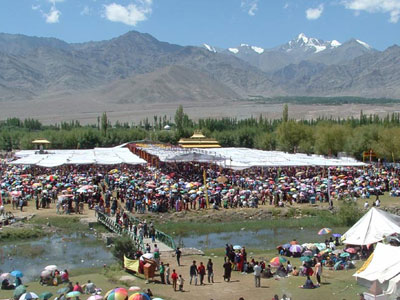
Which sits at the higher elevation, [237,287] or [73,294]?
[73,294]

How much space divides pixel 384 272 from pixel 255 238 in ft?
46.0

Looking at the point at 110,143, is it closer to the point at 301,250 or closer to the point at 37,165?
the point at 37,165

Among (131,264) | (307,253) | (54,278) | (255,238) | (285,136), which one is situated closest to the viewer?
(54,278)

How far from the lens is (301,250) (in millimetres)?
25672

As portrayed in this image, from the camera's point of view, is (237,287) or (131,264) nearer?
(237,287)

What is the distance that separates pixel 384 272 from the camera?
18.7 m

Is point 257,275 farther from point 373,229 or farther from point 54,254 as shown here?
point 54,254

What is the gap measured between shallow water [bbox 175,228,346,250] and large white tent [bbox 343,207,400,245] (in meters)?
5.36

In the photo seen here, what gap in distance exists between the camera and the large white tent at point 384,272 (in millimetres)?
17953

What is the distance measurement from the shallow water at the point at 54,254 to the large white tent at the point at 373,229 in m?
11.1

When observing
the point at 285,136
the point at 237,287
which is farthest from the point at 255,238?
the point at 285,136

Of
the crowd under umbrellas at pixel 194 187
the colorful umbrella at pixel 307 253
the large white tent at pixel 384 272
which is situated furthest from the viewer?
the crowd under umbrellas at pixel 194 187

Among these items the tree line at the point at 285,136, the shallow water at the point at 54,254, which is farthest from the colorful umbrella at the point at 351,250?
the tree line at the point at 285,136

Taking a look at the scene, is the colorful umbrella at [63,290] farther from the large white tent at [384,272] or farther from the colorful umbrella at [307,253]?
the large white tent at [384,272]
